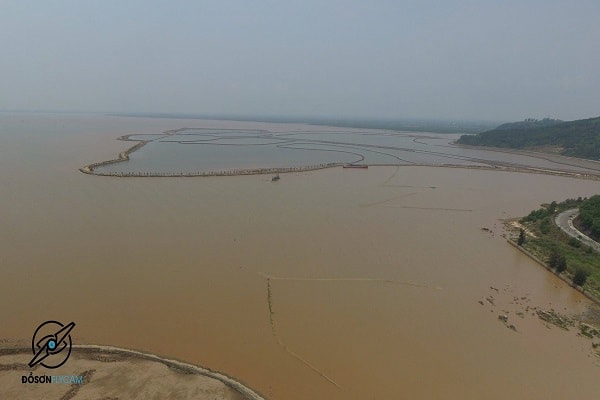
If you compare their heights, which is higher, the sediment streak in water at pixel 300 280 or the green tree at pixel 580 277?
the green tree at pixel 580 277

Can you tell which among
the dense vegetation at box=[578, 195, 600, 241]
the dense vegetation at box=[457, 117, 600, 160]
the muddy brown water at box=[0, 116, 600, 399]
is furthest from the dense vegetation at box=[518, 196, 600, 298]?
the dense vegetation at box=[457, 117, 600, 160]

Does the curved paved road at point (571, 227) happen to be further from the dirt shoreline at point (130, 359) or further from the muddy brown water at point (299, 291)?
the dirt shoreline at point (130, 359)

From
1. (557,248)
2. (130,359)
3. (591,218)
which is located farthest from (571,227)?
(130,359)

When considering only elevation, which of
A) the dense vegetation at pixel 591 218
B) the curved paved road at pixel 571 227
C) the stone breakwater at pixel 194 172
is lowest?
the stone breakwater at pixel 194 172

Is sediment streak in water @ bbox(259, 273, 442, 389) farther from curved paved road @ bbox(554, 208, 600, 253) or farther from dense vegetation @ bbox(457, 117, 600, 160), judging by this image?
dense vegetation @ bbox(457, 117, 600, 160)

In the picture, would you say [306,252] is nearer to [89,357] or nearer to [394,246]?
[394,246]

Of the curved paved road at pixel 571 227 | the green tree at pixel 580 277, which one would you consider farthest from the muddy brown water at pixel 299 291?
the curved paved road at pixel 571 227
